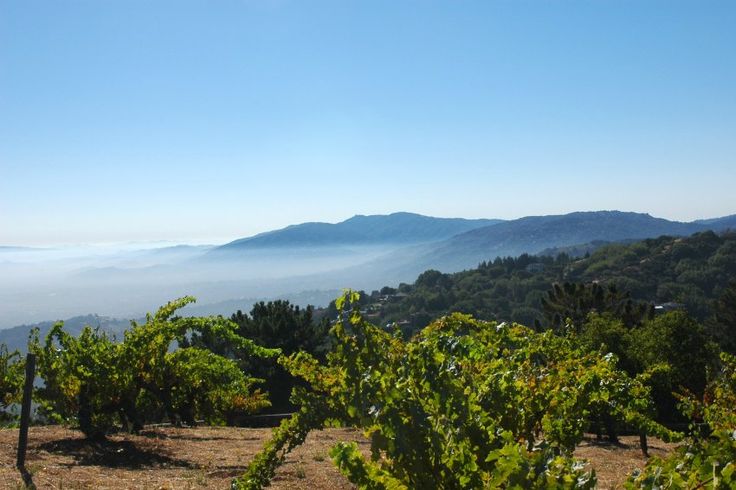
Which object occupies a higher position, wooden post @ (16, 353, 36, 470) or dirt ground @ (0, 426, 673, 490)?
wooden post @ (16, 353, 36, 470)

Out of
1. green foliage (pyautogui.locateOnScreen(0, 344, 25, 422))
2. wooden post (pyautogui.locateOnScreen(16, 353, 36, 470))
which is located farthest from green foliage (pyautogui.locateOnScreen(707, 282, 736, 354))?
wooden post (pyautogui.locateOnScreen(16, 353, 36, 470))

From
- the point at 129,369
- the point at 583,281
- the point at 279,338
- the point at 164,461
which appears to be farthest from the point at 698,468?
the point at 583,281

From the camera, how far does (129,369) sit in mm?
11969

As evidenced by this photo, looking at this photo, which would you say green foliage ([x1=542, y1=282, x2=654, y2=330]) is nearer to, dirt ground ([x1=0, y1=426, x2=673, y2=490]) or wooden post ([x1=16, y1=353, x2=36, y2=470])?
dirt ground ([x1=0, y1=426, x2=673, y2=490])

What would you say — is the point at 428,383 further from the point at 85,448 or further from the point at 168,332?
the point at 85,448

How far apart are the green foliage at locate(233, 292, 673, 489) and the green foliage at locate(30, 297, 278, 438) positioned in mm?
5987

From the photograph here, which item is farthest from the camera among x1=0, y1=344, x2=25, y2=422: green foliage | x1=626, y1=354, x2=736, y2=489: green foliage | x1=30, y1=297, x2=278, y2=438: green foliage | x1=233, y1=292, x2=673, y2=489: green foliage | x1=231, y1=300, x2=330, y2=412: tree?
x1=231, y1=300, x2=330, y2=412: tree

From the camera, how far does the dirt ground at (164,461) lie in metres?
9.17

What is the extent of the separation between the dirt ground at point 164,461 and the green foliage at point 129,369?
691 millimetres

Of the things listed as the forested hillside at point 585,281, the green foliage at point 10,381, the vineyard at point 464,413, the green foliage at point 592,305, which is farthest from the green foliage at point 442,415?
the forested hillside at point 585,281

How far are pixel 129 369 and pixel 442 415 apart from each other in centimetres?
936

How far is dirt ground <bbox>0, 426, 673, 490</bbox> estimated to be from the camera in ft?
30.1

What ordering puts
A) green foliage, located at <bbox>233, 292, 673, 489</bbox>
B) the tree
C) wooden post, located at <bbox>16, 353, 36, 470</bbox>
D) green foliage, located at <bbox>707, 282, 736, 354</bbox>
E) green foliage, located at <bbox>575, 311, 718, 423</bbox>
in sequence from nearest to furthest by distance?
green foliage, located at <bbox>233, 292, 673, 489</bbox>, wooden post, located at <bbox>16, 353, 36, 470</bbox>, green foliage, located at <bbox>575, 311, 718, 423</bbox>, the tree, green foliage, located at <bbox>707, 282, 736, 354</bbox>

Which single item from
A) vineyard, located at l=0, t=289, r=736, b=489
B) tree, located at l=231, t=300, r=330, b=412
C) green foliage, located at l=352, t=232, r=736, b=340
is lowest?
green foliage, located at l=352, t=232, r=736, b=340
